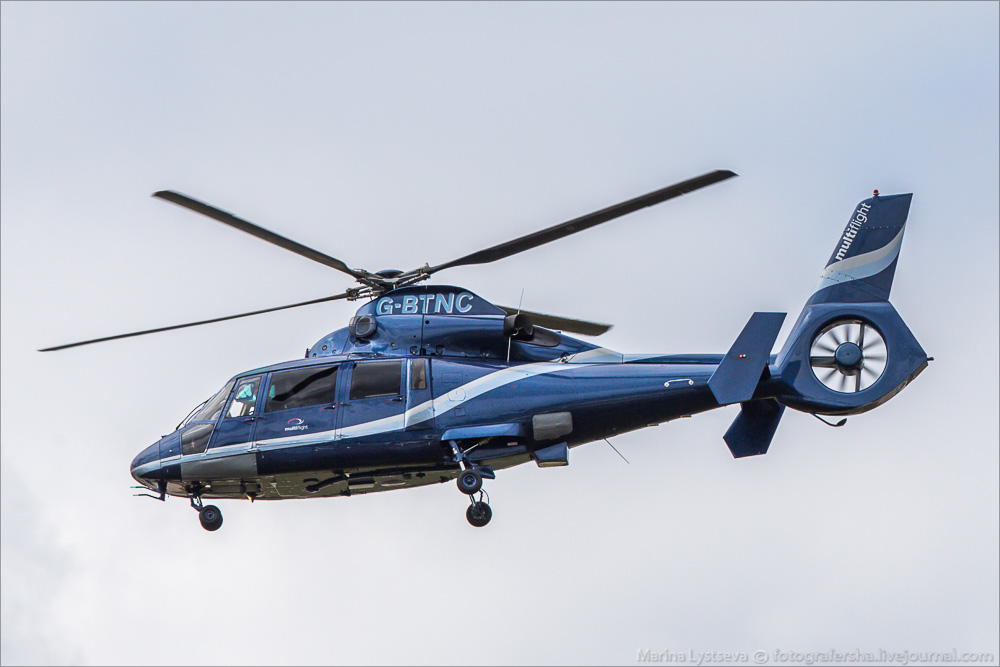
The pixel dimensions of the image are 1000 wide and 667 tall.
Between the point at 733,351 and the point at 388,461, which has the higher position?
the point at 733,351

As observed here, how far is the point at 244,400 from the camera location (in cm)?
2762

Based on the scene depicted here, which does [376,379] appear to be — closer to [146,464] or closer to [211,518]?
[211,518]

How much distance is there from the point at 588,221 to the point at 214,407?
28.5 ft

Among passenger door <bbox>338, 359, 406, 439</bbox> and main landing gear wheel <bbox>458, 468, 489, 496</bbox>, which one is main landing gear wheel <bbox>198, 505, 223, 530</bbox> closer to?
passenger door <bbox>338, 359, 406, 439</bbox>

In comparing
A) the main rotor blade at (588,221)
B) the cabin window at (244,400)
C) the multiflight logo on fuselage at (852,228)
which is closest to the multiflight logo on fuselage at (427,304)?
the main rotor blade at (588,221)

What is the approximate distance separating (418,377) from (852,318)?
27.3 ft

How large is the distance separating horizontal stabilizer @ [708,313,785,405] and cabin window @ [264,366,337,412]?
729cm

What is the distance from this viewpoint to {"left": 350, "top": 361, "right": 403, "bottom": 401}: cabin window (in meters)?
26.7

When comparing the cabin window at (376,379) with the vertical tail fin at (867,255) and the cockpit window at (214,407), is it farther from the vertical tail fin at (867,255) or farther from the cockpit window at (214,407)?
the vertical tail fin at (867,255)

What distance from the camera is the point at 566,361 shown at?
88.2 ft

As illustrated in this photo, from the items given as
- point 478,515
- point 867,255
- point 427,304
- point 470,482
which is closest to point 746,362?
point 867,255

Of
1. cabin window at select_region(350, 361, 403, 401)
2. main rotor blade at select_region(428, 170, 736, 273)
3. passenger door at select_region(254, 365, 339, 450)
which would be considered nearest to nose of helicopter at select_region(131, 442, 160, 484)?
passenger door at select_region(254, 365, 339, 450)

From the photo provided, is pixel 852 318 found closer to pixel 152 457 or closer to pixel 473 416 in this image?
pixel 473 416

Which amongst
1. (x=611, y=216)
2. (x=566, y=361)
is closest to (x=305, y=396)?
(x=566, y=361)
